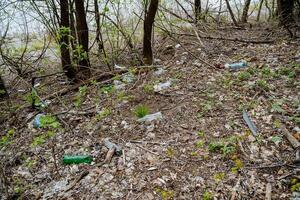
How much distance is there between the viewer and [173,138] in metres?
2.85

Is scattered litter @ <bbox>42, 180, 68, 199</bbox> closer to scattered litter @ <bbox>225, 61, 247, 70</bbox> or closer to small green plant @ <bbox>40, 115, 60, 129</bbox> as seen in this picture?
small green plant @ <bbox>40, 115, 60, 129</bbox>

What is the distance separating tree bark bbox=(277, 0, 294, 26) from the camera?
5.60 metres

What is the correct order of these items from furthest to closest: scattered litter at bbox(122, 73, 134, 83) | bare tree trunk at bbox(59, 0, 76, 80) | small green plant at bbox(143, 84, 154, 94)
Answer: bare tree trunk at bbox(59, 0, 76, 80)
scattered litter at bbox(122, 73, 134, 83)
small green plant at bbox(143, 84, 154, 94)

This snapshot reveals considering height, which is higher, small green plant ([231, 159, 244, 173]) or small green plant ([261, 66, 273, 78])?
small green plant ([261, 66, 273, 78])

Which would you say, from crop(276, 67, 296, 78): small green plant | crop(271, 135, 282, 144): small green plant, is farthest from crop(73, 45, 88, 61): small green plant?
crop(271, 135, 282, 144): small green plant

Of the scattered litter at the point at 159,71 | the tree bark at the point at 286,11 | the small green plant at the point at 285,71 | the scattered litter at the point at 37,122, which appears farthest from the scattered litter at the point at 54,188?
the tree bark at the point at 286,11

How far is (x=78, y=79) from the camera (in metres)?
4.73

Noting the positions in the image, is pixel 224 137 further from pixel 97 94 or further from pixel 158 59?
pixel 158 59

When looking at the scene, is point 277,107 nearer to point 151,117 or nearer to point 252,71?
point 252,71

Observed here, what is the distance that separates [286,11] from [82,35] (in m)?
3.95

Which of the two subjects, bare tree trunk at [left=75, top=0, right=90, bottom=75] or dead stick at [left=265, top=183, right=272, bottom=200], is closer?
dead stick at [left=265, top=183, right=272, bottom=200]

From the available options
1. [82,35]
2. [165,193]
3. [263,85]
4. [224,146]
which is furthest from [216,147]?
[82,35]

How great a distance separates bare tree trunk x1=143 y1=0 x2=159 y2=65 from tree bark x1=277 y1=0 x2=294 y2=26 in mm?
2661

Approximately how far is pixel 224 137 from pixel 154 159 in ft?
2.31
